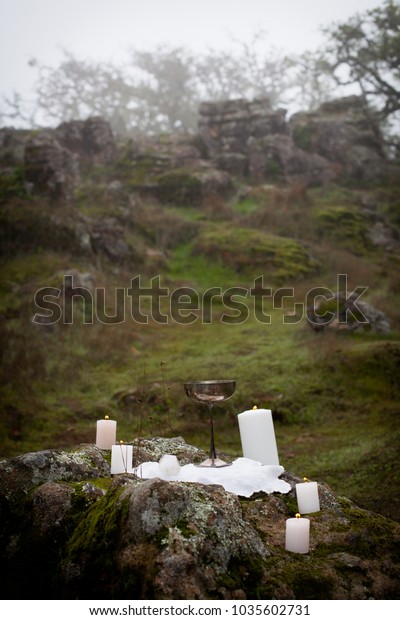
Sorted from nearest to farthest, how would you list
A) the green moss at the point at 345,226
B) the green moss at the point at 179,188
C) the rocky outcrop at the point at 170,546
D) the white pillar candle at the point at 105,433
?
the rocky outcrop at the point at 170,546
the white pillar candle at the point at 105,433
the green moss at the point at 345,226
the green moss at the point at 179,188

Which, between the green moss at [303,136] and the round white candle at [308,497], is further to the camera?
the green moss at [303,136]

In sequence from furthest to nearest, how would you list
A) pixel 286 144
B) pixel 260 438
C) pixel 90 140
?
pixel 286 144
pixel 90 140
pixel 260 438

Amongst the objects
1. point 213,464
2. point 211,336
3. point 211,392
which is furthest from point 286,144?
point 213,464

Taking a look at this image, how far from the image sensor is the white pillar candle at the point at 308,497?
308 cm

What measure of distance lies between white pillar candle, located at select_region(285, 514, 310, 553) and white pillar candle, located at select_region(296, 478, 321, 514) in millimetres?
432

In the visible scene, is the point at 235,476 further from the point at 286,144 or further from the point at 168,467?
the point at 286,144

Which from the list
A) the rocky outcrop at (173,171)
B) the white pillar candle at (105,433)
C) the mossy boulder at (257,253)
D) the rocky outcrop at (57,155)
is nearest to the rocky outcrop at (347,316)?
the mossy boulder at (257,253)

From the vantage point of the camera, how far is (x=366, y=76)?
29.4 meters

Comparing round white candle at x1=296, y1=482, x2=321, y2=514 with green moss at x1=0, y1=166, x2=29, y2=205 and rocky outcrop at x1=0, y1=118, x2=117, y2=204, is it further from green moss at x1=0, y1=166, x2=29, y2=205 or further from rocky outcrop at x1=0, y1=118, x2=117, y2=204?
rocky outcrop at x1=0, y1=118, x2=117, y2=204

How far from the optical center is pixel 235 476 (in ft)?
10.9

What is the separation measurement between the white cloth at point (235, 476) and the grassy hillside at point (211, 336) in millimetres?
1165

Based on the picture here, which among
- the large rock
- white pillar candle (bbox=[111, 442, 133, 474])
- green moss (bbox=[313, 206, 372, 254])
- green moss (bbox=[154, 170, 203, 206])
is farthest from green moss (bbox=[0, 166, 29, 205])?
white pillar candle (bbox=[111, 442, 133, 474])

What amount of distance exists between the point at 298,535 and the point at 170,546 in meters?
0.78

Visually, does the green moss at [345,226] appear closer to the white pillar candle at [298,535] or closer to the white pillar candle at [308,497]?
the white pillar candle at [308,497]
